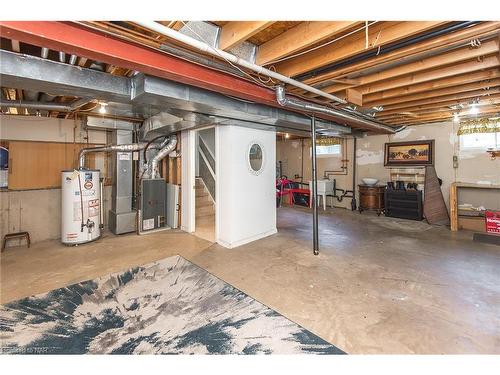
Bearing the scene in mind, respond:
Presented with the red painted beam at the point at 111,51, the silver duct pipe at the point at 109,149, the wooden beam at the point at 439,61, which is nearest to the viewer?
the red painted beam at the point at 111,51

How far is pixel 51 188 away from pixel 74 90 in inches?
127

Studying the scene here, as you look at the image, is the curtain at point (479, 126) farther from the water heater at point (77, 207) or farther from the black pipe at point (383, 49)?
the water heater at point (77, 207)

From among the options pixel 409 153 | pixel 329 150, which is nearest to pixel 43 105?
pixel 329 150

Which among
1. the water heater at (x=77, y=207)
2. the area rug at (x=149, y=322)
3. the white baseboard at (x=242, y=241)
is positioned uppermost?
the water heater at (x=77, y=207)

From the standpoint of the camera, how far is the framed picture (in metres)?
5.78

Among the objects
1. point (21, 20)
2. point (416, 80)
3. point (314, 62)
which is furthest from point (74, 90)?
point (416, 80)

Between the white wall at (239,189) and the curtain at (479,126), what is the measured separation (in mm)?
4478

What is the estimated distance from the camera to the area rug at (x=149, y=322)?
1.73 metres

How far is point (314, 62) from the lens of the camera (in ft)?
7.61

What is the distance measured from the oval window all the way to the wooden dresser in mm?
3591

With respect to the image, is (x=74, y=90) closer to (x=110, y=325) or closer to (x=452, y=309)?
(x=110, y=325)

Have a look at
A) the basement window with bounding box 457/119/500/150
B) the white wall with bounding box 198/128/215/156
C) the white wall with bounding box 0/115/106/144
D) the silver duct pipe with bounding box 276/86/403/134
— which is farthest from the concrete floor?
the white wall with bounding box 198/128/215/156

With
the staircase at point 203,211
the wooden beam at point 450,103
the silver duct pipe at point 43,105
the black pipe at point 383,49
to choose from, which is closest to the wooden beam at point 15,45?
the silver duct pipe at point 43,105

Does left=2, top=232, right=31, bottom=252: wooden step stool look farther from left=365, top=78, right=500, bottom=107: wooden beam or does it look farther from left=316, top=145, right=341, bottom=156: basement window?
left=316, top=145, right=341, bottom=156: basement window
